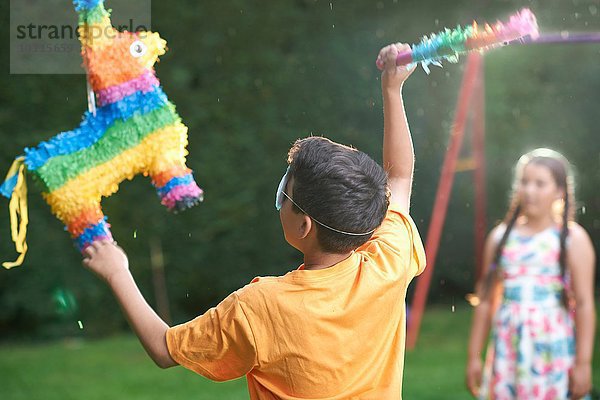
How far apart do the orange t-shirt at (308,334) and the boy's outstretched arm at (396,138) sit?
0.23 meters

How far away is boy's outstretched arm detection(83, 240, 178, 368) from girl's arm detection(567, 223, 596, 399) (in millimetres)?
2117

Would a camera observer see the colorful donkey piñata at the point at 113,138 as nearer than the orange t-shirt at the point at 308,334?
No

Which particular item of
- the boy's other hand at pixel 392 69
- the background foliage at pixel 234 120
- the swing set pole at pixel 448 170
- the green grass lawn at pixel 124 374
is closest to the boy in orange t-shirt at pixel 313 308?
the boy's other hand at pixel 392 69

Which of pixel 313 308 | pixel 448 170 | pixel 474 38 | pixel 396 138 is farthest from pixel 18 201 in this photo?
pixel 448 170

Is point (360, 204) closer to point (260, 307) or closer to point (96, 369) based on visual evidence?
point (260, 307)

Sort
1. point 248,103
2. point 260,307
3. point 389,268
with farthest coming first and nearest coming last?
point 248,103 < point 389,268 < point 260,307

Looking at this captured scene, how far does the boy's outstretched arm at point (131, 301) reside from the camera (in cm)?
156

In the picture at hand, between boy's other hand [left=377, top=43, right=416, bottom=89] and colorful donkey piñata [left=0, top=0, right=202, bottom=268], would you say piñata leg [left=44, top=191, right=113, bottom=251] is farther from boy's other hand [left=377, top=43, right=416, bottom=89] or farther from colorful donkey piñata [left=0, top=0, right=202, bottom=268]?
boy's other hand [left=377, top=43, right=416, bottom=89]

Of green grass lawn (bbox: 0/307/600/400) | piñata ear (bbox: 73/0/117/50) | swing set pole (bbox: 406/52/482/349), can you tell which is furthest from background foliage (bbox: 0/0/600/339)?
piñata ear (bbox: 73/0/117/50)

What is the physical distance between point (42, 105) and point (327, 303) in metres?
3.90

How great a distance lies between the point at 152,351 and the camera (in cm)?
156

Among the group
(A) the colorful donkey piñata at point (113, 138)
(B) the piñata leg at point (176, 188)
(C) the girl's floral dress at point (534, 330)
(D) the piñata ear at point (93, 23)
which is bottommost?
(C) the girl's floral dress at point (534, 330)

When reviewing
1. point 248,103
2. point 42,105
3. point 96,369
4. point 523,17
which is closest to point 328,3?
point 248,103

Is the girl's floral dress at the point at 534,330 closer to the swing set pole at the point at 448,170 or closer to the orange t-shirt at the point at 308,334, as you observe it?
the swing set pole at the point at 448,170
